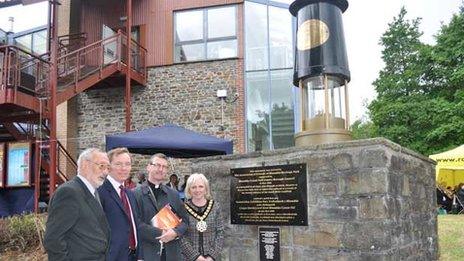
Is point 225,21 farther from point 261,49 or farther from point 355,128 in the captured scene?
point 355,128

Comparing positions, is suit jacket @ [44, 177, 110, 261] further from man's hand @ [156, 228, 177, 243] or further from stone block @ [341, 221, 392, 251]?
stone block @ [341, 221, 392, 251]

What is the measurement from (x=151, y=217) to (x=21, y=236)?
566 cm

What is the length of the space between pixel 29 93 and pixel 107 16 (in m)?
5.81

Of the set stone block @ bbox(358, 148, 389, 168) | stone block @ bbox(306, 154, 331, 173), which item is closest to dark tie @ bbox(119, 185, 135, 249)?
stone block @ bbox(306, 154, 331, 173)

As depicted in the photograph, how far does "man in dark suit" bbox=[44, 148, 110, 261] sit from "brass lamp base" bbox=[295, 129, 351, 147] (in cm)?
295

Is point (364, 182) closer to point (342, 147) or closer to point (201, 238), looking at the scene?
point (342, 147)

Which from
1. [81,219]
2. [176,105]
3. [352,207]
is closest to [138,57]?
[176,105]

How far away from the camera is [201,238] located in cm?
525

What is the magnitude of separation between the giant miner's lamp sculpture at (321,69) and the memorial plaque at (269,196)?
0.70 meters

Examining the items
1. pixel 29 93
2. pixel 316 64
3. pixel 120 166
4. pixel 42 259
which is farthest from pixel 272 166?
pixel 29 93

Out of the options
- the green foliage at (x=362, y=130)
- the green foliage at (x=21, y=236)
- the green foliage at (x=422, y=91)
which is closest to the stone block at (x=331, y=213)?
the green foliage at (x=21, y=236)

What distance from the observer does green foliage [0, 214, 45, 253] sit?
9414 millimetres

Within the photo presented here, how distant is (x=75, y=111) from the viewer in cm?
1700

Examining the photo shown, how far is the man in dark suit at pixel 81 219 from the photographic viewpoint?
3672mm
